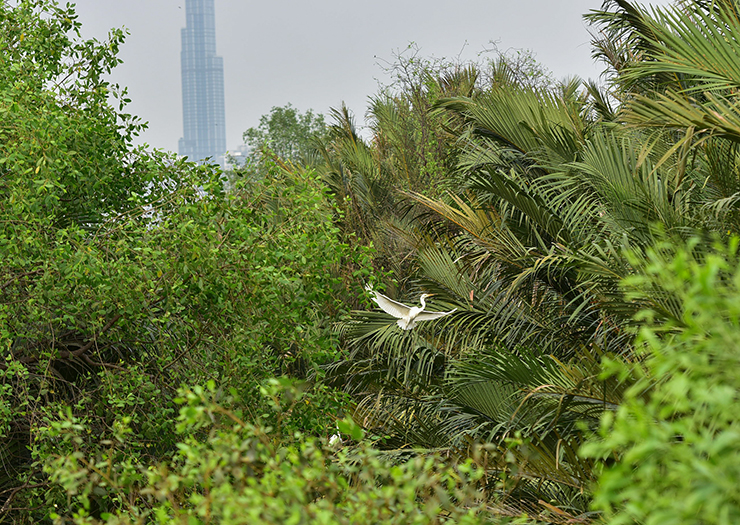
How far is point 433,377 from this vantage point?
5270mm

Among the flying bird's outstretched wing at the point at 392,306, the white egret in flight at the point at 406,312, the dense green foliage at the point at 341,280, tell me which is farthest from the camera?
the flying bird's outstretched wing at the point at 392,306

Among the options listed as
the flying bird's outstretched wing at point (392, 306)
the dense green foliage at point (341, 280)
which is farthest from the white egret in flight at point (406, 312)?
the dense green foliage at point (341, 280)

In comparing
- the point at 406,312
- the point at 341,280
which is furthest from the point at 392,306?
the point at 341,280

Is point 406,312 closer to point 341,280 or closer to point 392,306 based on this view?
point 392,306

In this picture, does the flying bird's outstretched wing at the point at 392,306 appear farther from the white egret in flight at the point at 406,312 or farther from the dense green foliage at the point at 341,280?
the dense green foliage at the point at 341,280

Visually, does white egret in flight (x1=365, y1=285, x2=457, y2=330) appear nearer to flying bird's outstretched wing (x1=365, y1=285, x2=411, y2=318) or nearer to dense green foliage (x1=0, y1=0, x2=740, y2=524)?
flying bird's outstretched wing (x1=365, y1=285, x2=411, y2=318)

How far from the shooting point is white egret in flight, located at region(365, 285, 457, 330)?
15.8ft

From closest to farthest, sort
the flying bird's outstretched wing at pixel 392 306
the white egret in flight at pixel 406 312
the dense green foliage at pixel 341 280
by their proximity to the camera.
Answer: the dense green foliage at pixel 341 280
the white egret in flight at pixel 406 312
the flying bird's outstretched wing at pixel 392 306

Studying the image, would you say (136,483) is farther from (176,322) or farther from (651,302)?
(651,302)

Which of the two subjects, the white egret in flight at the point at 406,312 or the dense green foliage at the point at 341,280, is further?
the white egret in flight at the point at 406,312

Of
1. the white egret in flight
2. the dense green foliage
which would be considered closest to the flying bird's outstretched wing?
the white egret in flight

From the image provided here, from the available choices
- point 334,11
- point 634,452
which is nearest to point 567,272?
point 634,452

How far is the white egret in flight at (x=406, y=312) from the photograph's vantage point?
482cm

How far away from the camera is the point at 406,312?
496cm
